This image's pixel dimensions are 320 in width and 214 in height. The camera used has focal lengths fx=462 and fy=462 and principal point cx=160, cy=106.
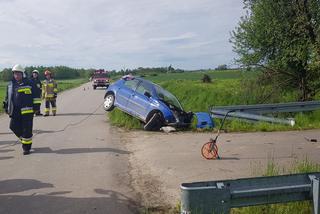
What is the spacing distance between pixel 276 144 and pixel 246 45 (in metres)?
14.6

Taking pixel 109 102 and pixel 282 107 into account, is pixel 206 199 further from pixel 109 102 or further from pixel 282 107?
pixel 109 102

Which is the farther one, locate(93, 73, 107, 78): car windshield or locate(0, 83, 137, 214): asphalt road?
locate(93, 73, 107, 78): car windshield

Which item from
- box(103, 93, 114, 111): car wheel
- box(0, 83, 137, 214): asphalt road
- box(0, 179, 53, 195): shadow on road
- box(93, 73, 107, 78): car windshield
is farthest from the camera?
box(93, 73, 107, 78): car windshield

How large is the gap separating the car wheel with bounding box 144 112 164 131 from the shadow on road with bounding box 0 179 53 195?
6625 mm

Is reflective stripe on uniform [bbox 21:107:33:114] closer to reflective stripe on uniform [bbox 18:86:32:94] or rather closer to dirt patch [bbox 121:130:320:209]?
reflective stripe on uniform [bbox 18:86:32:94]

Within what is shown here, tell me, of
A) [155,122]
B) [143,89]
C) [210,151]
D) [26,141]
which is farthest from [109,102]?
[210,151]

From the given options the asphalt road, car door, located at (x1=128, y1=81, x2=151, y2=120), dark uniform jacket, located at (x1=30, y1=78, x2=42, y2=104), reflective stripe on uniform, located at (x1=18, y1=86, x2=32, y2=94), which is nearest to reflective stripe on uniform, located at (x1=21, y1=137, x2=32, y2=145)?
the asphalt road

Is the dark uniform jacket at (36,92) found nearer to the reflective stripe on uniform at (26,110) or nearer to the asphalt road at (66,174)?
the asphalt road at (66,174)

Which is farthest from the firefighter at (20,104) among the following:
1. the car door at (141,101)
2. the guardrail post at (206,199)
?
the guardrail post at (206,199)

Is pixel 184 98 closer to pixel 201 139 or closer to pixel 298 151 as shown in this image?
pixel 201 139

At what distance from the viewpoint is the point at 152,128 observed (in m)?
14.3

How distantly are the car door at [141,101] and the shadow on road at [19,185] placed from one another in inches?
279

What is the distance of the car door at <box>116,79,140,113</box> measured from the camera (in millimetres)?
15617

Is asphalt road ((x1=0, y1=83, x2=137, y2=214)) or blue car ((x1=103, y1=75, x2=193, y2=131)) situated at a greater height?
blue car ((x1=103, y1=75, x2=193, y2=131))
